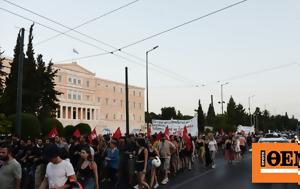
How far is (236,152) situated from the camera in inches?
979

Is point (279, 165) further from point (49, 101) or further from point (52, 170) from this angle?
point (49, 101)

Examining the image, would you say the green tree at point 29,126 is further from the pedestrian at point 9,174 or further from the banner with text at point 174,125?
the pedestrian at point 9,174

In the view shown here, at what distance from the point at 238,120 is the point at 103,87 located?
3719 cm

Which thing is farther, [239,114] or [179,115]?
[179,115]

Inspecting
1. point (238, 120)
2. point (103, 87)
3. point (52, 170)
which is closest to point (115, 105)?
point (103, 87)

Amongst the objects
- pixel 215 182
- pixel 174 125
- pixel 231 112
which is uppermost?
pixel 231 112

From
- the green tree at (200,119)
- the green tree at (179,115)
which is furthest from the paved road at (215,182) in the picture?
the green tree at (179,115)

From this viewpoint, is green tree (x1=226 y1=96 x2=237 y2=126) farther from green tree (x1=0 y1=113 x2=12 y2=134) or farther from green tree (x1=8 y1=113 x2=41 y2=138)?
green tree (x1=0 y1=113 x2=12 y2=134)

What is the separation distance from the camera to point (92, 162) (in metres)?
8.71

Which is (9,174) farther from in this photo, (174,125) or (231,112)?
(231,112)

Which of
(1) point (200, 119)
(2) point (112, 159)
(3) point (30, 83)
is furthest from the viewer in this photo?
(1) point (200, 119)

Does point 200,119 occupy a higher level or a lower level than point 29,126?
higher

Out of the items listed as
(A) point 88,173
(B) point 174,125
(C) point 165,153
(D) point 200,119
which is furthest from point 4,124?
(D) point 200,119

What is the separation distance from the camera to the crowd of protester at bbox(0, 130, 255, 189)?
666 centimetres
